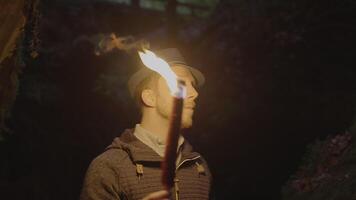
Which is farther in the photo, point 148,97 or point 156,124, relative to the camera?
point 148,97

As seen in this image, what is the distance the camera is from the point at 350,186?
536 centimetres

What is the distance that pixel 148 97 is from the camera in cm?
388

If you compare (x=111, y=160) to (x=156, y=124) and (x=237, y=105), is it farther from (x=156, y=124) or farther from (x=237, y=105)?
(x=237, y=105)

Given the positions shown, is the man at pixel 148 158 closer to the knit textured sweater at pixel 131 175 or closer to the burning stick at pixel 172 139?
the knit textured sweater at pixel 131 175

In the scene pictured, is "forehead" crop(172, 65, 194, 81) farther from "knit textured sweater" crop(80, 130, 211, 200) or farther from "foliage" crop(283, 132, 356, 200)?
"foliage" crop(283, 132, 356, 200)

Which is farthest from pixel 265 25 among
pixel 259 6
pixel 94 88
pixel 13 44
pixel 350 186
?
pixel 13 44

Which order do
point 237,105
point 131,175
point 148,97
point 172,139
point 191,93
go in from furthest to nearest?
1. point 237,105
2. point 148,97
3. point 191,93
4. point 131,175
5. point 172,139

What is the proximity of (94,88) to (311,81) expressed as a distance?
717 centimetres

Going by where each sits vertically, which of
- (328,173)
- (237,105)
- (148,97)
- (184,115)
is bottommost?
(328,173)

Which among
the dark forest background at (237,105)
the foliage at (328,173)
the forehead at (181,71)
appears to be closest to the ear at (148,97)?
the forehead at (181,71)

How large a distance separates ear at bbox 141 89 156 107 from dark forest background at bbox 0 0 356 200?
6608 mm

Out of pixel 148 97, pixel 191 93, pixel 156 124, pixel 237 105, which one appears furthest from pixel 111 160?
pixel 237 105

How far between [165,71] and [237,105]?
963cm

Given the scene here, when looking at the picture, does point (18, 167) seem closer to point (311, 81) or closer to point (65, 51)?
point (65, 51)
